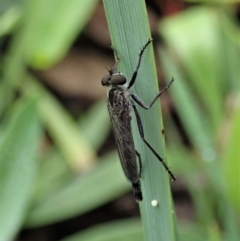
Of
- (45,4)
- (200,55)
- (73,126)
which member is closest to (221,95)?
(200,55)

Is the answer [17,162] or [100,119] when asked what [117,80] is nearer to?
[17,162]

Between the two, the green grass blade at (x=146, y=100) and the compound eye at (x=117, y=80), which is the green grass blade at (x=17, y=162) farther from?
the green grass blade at (x=146, y=100)

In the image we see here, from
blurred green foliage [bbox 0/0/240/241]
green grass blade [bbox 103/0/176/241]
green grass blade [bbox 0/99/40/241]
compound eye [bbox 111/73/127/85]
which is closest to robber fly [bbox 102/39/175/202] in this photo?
compound eye [bbox 111/73/127/85]

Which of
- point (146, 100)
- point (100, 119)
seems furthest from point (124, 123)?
point (100, 119)

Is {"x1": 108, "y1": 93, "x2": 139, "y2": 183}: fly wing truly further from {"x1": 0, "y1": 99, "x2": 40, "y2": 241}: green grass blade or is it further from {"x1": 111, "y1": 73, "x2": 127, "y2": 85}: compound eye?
{"x1": 0, "y1": 99, "x2": 40, "y2": 241}: green grass blade

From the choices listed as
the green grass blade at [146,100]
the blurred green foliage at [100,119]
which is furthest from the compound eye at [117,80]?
the blurred green foliage at [100,119]

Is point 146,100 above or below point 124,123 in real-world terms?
below
